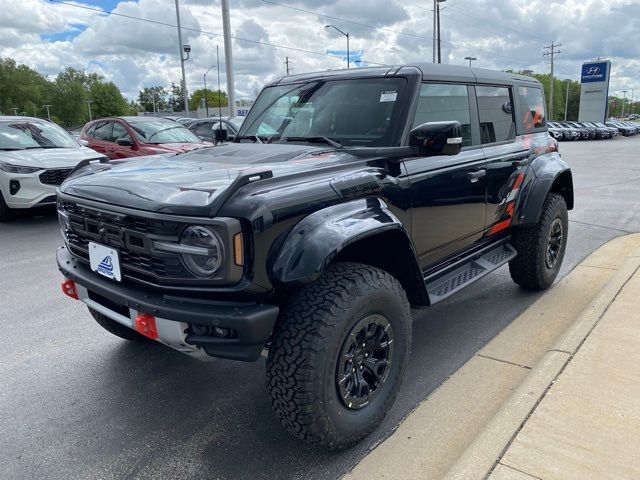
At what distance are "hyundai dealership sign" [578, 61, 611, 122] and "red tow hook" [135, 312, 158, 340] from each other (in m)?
61.7

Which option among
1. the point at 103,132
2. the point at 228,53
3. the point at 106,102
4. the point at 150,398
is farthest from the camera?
the point at 106,102

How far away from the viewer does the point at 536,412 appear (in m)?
2.66

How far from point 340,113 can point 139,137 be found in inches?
301

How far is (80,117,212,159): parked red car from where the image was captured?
9844 mm

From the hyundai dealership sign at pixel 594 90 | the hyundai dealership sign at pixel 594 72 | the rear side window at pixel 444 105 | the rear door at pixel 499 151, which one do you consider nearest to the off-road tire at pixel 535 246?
the rear door at pixel 499 151

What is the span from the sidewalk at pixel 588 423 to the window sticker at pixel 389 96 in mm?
1933

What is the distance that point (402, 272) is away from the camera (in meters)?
2.96

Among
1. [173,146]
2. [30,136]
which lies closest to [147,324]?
[30,136]

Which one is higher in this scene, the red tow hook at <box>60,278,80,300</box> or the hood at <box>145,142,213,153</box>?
the hood at <box>145,142,213,153</box>

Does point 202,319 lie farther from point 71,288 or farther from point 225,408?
point 71,288

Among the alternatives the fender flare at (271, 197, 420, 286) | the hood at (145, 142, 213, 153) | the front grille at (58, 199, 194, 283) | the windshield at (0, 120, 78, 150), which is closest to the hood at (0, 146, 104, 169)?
the windshield at (0, 120, 78, 150)

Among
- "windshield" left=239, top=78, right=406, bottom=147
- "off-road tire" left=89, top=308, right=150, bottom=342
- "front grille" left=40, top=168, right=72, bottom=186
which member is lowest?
"off-road tire" left=89, top=308, right=150, bottom=342

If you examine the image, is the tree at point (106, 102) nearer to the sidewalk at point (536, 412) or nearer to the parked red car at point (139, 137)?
the parked red car at point (139, 137)

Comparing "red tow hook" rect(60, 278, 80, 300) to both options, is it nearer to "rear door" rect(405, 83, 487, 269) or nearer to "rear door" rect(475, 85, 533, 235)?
"rear door" rect(405, 83, 487, 269)
